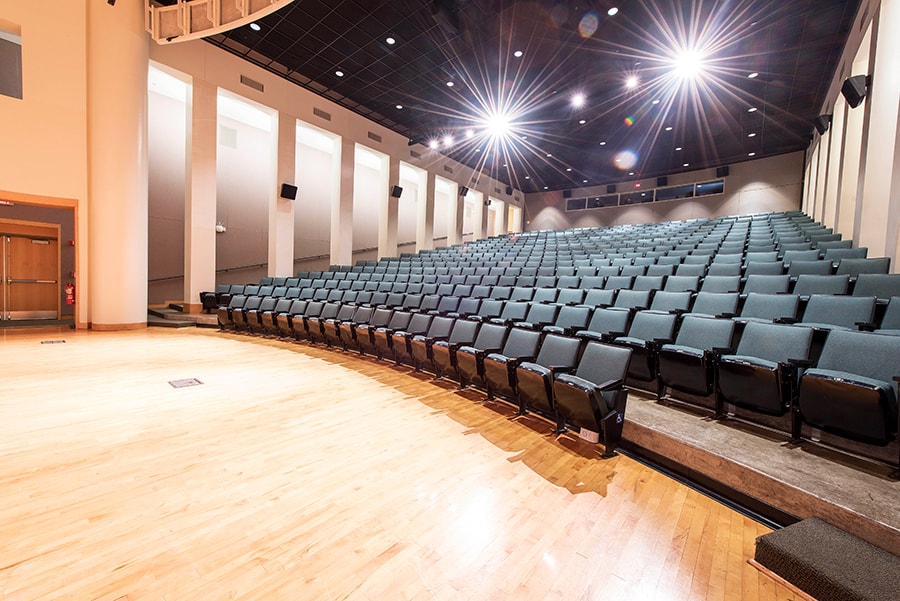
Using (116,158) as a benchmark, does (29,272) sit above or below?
below

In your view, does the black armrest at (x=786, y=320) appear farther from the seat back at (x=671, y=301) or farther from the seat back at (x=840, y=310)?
the seat back at (x=671, y=301)

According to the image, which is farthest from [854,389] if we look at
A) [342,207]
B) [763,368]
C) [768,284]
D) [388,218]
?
[388,218]

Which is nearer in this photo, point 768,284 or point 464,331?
point 768,284

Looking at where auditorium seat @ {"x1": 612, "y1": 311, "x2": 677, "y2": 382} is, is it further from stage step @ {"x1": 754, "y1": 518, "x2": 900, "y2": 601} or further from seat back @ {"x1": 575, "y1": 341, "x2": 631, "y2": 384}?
stage step @ {"x1": 754, "y1": 518, "x2": 900, "y2": 601}

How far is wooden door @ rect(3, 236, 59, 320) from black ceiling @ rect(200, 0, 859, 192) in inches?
109

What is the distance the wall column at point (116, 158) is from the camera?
10.1 ft

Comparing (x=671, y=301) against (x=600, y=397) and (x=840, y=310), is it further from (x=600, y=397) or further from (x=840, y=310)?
(x=600, y=397)

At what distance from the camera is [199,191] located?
379cm

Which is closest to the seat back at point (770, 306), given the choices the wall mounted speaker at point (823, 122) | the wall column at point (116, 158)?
the wall mounted speaker at point (823, 122)

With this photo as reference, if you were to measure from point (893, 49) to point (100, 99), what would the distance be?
526 cm

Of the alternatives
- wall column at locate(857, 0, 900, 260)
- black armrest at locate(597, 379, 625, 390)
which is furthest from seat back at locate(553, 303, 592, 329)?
wall column at locate(857, 0, 900, 260)

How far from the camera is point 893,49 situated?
6.52ft

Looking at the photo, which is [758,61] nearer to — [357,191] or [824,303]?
[824,303]

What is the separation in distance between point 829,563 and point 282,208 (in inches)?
192
